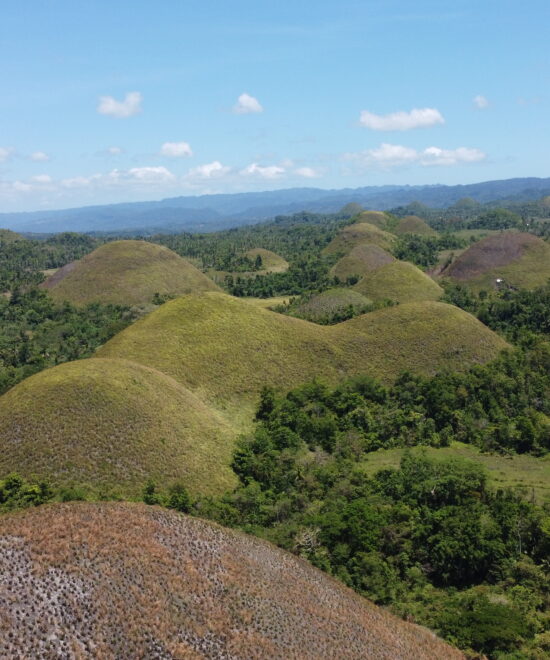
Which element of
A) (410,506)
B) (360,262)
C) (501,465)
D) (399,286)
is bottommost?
(501,465)

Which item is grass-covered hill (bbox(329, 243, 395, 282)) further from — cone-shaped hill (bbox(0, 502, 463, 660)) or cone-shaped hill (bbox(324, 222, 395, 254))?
cone-shaped hill (bbox(0, 502, 463, 660))

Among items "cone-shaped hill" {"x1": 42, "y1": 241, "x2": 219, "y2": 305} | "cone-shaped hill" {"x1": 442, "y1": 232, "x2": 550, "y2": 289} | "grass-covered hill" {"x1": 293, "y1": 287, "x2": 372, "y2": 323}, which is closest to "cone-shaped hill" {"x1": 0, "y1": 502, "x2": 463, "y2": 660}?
"grass-covered hill" {"x1": 293, "y1": 287, "x2": 372, "y2": 323}

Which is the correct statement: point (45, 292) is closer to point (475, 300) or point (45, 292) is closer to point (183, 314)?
point (183, 314)

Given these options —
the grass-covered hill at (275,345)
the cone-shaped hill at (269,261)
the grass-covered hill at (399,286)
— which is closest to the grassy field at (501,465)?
the grass-covered hill at (275,345)

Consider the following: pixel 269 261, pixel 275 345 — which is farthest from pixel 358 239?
pixel 275 345

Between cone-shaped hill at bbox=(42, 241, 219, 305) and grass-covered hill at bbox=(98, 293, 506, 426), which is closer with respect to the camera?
grass-covered hill at bbox=(98, 293, 506, 426)

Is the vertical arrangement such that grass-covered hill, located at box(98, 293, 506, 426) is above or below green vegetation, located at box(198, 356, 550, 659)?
above

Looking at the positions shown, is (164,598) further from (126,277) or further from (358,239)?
(358,239)
